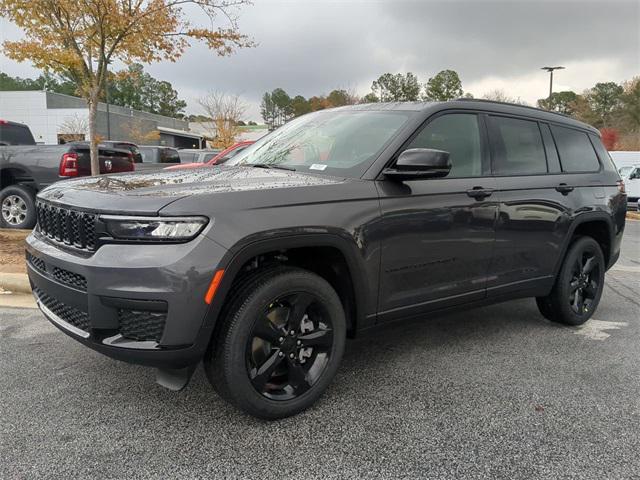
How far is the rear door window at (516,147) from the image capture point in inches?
152

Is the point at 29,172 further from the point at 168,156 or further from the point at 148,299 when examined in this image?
the point at 168,156

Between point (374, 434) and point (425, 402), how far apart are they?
1.64 ft

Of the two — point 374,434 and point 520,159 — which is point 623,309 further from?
point 374,434

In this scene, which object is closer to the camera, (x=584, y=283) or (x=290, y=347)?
(x=290, y=347)

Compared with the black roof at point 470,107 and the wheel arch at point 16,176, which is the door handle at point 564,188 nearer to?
the black roof at point 470,107

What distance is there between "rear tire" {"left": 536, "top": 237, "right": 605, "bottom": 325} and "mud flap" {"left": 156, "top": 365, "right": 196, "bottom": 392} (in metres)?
3.26

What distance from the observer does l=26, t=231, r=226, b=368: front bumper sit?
230 cm

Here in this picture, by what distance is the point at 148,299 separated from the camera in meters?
2.30

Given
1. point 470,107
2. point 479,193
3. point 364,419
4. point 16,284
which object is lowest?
point 364,419

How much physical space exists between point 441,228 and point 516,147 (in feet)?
4.12

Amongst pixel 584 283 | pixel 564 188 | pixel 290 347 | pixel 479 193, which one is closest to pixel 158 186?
pixel 290 347

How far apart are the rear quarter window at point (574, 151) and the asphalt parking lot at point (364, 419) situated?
1.59m

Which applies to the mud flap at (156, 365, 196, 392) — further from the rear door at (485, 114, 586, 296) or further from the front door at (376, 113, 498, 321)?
the rear door at (485, 114, 586, 296)

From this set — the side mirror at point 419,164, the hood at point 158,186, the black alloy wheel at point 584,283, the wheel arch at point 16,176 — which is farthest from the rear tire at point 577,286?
the wheel arch at point 16,176
